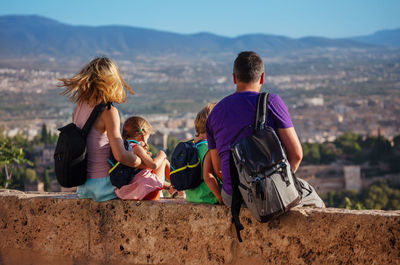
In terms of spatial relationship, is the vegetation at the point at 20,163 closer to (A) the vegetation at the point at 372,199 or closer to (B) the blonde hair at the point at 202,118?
(B) the blonde hair at the point at 202,118

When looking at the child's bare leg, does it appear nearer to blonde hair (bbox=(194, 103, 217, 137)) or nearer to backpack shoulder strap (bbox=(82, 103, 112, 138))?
blonde hair (bbox=(194, 103, 217, 137))

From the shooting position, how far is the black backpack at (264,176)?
2.20 m

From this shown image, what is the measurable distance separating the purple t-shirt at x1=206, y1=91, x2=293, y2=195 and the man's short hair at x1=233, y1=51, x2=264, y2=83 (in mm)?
77

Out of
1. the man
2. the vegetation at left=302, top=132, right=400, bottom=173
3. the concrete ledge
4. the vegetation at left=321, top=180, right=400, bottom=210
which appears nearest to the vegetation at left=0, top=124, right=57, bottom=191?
the concrete ledge

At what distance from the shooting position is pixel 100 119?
8.86 feet

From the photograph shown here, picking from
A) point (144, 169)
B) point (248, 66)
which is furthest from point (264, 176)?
point (144, 169)

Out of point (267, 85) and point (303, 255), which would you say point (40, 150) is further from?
point (267, 85)

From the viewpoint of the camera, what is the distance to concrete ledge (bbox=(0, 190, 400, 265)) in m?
2.23

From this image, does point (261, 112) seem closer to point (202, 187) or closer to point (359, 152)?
point (202, 187)

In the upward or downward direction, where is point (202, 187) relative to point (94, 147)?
downward

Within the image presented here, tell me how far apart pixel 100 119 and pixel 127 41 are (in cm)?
18387

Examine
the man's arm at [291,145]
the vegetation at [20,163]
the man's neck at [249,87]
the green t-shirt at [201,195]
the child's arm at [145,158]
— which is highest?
the man's neck at [249,87]

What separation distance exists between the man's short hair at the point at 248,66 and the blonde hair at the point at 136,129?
69 centimetres

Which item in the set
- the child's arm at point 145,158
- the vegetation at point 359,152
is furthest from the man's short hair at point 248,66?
the vegetation at point 359,152
